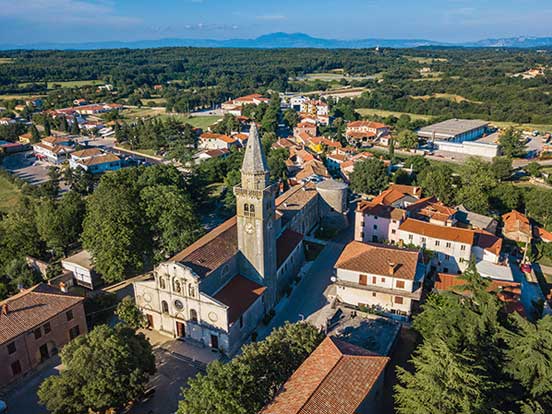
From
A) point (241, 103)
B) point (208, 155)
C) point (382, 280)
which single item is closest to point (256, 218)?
point (382, 280)

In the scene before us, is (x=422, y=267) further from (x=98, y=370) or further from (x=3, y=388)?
(x=3, y=388)

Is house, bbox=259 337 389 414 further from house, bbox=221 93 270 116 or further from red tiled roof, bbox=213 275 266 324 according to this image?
house, bbox=221 93 270 116

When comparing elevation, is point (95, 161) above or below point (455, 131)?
below

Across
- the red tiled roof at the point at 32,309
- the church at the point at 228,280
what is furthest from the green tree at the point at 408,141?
the red tiled roof at the point at 32,309

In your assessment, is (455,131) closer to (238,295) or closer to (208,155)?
(208,155)

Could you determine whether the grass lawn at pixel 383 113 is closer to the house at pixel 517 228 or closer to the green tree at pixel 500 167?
the green tree at pixel 500 167
